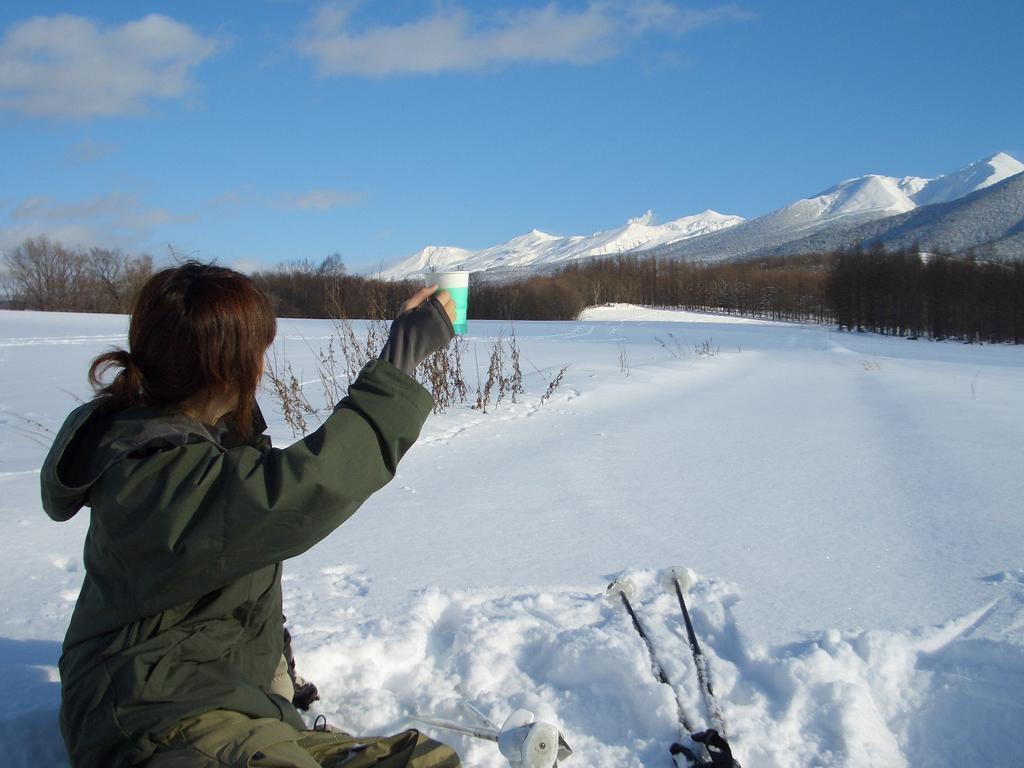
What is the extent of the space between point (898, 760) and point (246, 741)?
170 cm

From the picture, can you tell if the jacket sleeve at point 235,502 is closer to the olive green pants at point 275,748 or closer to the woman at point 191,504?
the woman at point 191,504

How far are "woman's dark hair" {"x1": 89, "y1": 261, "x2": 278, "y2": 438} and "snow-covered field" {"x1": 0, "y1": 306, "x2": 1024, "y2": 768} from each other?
1.15 meters

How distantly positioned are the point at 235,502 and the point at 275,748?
493 mm

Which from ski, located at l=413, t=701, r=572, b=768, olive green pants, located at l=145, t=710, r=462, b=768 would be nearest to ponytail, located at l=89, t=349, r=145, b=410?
olive green pants, located at l=145, t=710, r=462, b=768

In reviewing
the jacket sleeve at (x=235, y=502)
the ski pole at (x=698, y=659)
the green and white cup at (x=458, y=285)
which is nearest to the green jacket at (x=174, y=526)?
the jacket sleeve at (x=235, y=502)

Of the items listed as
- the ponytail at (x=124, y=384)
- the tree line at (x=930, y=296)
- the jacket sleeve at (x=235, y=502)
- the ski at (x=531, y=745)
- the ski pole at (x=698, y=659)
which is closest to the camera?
the jacket sleeve at (x=235, y=502)

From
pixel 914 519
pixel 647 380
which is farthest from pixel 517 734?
pixel 647 380

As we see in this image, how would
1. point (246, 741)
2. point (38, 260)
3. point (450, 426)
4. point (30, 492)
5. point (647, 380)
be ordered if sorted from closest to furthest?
point (246, 741) → point (30, 492) → point (450, 426) → point (647, 380) → point (38, 260)

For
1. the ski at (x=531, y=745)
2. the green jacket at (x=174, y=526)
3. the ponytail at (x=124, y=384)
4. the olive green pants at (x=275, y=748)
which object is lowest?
the ski at (x=531, y=745)

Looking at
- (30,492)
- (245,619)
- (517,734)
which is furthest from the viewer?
(30,492)

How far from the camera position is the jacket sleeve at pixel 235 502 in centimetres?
130

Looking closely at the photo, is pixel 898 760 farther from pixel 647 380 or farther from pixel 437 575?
pixel 647 380

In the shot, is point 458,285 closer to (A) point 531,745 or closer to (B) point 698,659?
(A) point 531,745

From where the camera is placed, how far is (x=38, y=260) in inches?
1991
